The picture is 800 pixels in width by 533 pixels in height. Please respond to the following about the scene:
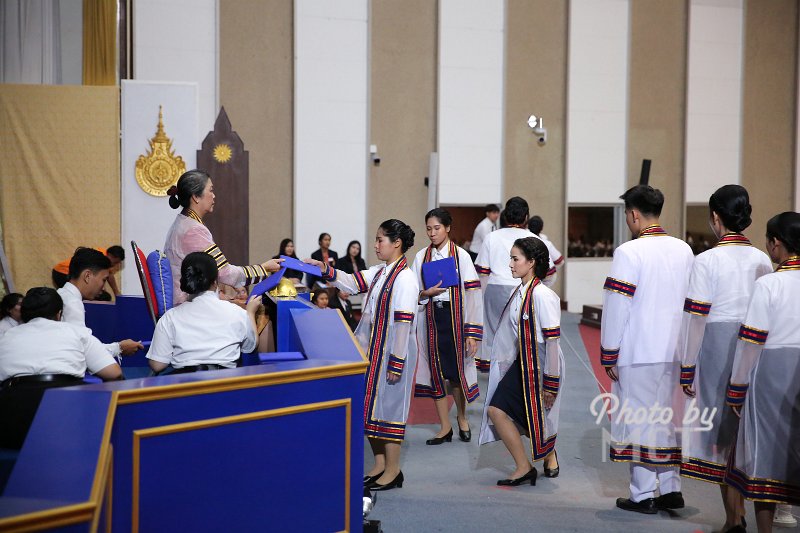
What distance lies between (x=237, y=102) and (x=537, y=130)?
14.6 ft

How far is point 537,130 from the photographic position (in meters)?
12.6

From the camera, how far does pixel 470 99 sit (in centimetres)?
1243

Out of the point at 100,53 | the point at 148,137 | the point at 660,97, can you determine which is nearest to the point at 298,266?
the point at 148,137

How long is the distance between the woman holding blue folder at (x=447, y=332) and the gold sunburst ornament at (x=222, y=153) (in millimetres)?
3423

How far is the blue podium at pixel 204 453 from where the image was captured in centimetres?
221

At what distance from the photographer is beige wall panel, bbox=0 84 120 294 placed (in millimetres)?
8289

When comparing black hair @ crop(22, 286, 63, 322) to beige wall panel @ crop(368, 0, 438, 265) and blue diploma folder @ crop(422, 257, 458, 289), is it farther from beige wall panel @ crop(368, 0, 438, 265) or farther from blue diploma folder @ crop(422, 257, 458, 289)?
beige wall panel @ crop(368, 0, 438, 265)

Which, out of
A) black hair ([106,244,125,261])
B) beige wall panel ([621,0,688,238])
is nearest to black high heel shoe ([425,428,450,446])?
black hair ([106,244,125,261])

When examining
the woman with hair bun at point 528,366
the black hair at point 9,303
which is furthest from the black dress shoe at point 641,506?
the black hair at point 9,303

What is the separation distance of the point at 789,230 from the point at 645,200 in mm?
838

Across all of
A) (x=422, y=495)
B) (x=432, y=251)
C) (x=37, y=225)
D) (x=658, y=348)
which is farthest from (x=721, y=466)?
(x=37, y=225)

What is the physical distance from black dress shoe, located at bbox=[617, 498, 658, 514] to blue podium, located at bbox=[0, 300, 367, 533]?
1.70m

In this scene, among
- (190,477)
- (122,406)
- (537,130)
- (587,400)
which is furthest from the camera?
(537,130)

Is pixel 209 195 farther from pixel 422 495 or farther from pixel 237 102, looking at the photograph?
pixel 237 102
